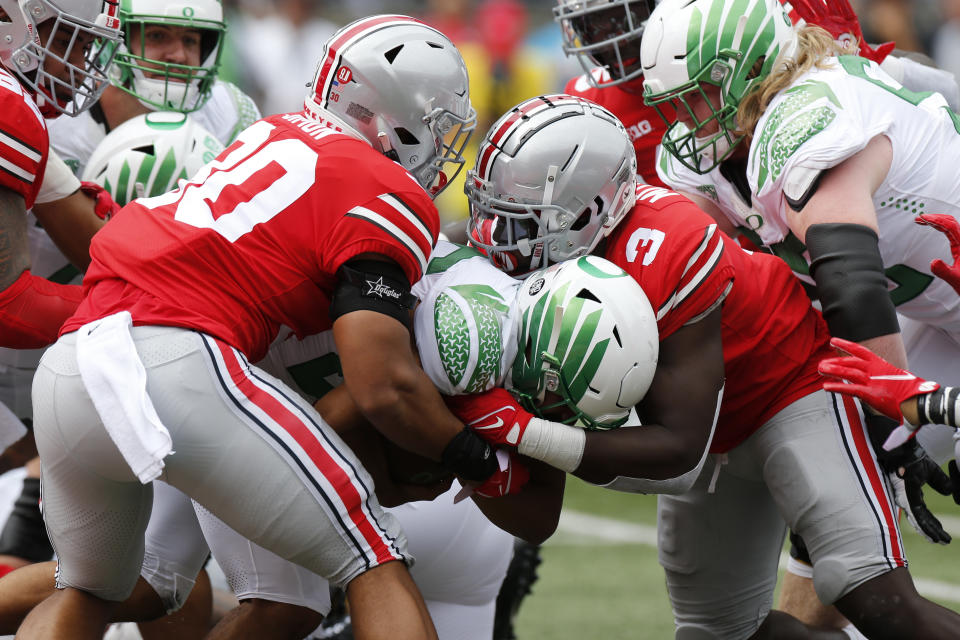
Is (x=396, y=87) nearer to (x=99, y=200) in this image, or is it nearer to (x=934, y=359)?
(x=99, y=200)

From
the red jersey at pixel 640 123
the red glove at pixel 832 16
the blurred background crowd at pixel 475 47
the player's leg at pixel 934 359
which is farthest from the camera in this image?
the blurred background crowd at pixel 475 47

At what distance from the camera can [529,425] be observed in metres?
3.03

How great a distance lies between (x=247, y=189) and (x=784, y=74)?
1.61 metres

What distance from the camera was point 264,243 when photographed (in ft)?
9.78

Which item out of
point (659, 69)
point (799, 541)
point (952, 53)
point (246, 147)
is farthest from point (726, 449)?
point (952, 53)

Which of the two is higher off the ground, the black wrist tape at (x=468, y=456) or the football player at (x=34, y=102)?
the football player at (x=34, y=102)

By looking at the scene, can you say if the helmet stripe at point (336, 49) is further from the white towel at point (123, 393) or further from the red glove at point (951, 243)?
the red glove at point (951, 243)

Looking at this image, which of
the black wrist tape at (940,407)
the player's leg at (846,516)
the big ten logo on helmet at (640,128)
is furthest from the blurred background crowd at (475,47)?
the black wrist tape at (940,407)

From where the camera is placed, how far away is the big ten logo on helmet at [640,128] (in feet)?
15.3

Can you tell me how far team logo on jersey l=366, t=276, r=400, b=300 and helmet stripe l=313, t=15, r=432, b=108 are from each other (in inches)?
26.9

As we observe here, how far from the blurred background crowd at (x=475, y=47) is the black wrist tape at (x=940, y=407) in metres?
7.53

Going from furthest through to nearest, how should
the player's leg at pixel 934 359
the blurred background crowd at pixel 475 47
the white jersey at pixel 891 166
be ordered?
1. the blurred background crowd at pixel 475 47
2. the player's leg at pixel 934 359
3. the white jersey at pixel 891 166

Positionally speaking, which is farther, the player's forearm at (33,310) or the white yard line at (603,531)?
the white yard line at (603,531)

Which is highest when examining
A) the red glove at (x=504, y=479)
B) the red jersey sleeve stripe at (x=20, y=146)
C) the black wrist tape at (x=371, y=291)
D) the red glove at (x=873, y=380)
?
the red jersey sleeve stripe at (x=20, y=146)
